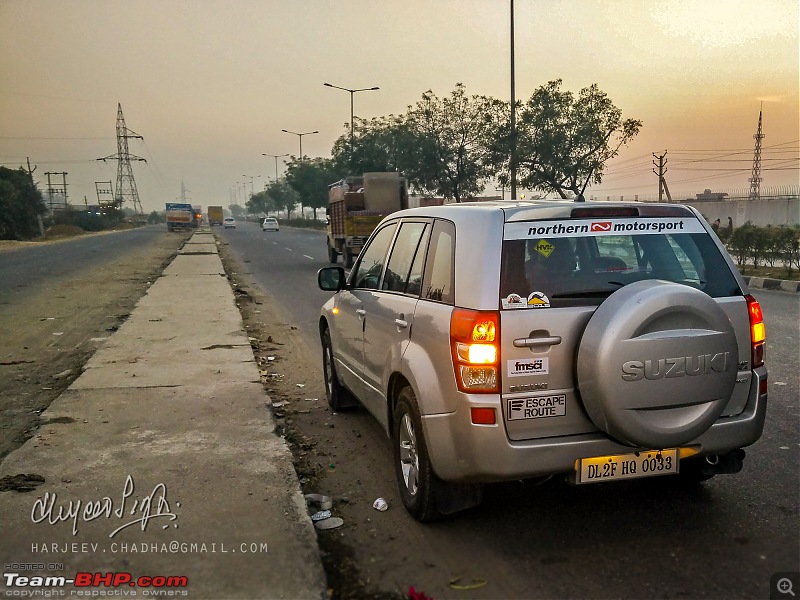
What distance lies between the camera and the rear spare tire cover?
3.31 metres

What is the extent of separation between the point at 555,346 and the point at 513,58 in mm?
24819

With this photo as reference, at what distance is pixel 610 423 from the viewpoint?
3.36m

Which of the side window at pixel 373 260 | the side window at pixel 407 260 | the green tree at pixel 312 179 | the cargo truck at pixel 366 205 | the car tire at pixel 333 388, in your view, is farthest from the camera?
the green tree at pixel 312 179

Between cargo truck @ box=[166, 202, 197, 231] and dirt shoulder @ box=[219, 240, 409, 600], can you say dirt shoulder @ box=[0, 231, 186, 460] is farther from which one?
cargo truck @ box=[166, 202, 197, 231]

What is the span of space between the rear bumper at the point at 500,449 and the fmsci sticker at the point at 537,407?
8cm

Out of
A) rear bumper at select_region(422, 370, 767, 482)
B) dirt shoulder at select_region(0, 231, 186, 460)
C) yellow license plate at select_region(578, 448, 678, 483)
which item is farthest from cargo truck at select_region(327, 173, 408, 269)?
yellow license plate at select_region(578, 448, 678, 483)

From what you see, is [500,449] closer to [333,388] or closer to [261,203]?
[333,388]

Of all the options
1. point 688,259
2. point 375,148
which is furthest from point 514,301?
point 375,148

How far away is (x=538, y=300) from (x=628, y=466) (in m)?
0.92

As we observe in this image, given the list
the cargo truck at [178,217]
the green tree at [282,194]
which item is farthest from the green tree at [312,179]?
the green tree at [282,194]

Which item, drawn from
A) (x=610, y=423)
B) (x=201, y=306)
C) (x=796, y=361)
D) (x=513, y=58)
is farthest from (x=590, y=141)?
(x=610, y=423)

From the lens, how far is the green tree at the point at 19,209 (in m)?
58.6

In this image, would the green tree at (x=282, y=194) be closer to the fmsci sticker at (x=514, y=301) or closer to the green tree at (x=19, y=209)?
the green tree at (x=19, y=209)

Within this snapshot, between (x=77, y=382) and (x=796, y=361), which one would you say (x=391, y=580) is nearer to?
(x=77, y=382)
